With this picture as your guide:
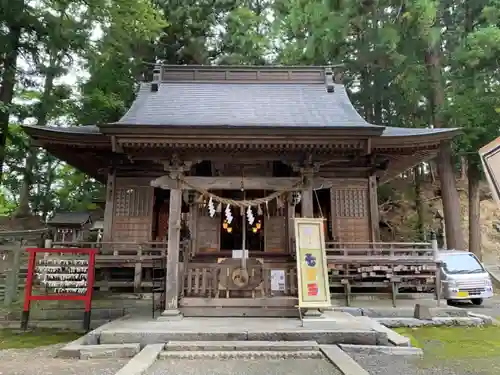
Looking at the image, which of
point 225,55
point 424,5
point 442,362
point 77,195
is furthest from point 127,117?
point 77,195

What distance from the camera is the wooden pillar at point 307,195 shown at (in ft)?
25.3

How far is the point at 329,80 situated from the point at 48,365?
11.5 m

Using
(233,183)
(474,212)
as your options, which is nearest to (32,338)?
(233,183)

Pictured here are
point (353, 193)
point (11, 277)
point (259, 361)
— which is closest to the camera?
point (259, 361)

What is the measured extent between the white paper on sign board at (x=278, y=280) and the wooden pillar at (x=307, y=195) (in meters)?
1.29

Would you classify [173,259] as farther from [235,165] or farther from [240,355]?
[235,165]

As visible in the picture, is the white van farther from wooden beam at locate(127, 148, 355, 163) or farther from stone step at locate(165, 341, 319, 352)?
stone step at locate(165, 341, 319, 352)

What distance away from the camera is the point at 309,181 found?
782cm

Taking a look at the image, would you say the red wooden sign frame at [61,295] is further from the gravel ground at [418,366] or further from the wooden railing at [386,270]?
the wooden railing at [386,270]

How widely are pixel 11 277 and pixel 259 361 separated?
22.6 feet

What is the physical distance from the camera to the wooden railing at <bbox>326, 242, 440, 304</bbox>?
948 centimetres

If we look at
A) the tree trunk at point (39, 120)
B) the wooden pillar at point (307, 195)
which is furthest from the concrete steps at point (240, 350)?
the tree trunk at point (39, 120)

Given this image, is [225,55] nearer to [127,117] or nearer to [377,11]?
[377,11]

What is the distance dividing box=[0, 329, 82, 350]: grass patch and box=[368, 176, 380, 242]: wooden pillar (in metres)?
8.18
